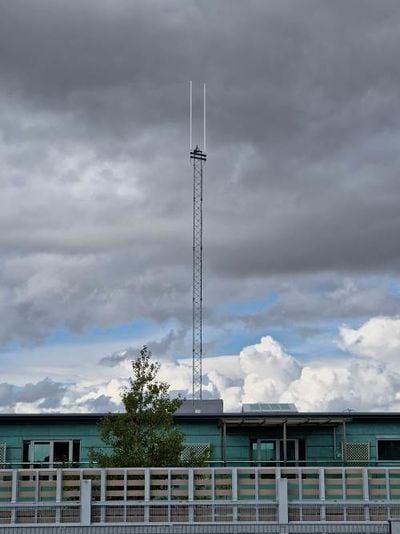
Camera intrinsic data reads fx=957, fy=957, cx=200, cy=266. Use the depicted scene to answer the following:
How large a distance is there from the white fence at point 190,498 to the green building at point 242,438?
13896 mm

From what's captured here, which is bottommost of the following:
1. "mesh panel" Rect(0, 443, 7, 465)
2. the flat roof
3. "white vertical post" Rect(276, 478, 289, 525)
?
"white vertical post" Rect(276, 478, 289, 525)

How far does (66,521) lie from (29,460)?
1587 cm

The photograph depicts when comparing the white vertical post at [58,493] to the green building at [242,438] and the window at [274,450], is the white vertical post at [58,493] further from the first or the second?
the window at [274,450]

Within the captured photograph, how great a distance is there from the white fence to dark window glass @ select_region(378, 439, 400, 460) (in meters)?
15.8

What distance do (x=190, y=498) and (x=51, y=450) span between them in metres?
16.8

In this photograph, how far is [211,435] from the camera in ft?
Answer: 132

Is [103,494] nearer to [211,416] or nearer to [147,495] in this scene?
[147,495]

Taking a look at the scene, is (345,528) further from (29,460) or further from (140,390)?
(29,460)

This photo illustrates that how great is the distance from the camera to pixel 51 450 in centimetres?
3994

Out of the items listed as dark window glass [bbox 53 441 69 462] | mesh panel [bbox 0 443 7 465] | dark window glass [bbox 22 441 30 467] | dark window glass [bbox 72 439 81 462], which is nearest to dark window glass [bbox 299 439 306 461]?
dark window glass [bbox 72 439 81 462]

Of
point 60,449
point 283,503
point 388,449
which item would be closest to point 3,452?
point 60,449

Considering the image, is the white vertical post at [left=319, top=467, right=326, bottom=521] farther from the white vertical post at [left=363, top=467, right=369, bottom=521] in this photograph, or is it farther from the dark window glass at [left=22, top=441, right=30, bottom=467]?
the dark window glass at [left=22, top=441, right=30, bottom=467]

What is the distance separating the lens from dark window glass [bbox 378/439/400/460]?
132 feet

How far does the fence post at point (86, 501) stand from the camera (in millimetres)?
24016
